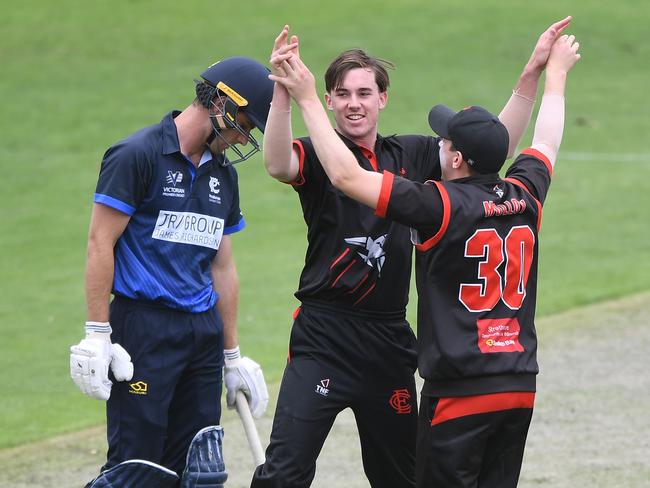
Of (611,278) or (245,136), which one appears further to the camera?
(611,278)

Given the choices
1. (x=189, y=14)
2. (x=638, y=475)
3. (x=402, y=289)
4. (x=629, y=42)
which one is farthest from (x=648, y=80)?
(x=402, y=289)

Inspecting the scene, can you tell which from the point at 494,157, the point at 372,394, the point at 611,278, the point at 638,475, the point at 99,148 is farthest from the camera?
the point at 99,148

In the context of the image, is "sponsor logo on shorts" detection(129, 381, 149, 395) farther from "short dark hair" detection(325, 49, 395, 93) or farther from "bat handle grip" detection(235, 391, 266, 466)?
"short dark hair" detection(325, 49, 395, 93)

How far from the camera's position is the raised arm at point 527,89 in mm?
5754

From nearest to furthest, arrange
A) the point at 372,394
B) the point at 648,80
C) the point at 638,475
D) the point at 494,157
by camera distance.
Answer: the point at 494,157 < the point at 372,394 < the point at 638,475 < the point at 648,80

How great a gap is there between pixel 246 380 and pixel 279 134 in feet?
5.01

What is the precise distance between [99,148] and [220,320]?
41.8 feet

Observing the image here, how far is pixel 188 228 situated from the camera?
5.75m

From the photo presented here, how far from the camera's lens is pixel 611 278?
→ 39.8 feet

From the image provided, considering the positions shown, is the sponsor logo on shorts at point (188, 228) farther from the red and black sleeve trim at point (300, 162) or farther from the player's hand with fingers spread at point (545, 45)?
the player's hand with fingers spread at point (545, 45)

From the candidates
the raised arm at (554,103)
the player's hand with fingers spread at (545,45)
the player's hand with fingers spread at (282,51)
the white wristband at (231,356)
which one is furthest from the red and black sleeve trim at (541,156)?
the white wristband at (231,356)

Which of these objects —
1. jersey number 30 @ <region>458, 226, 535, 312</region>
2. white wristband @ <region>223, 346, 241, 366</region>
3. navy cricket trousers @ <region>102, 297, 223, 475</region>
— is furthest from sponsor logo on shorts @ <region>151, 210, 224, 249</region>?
jersey number 30 @ <region>458, 226, 535, 312</region>

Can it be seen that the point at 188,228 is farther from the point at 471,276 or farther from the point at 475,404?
the point at 475,404

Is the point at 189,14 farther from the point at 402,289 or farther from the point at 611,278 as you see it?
the point at 402,289
